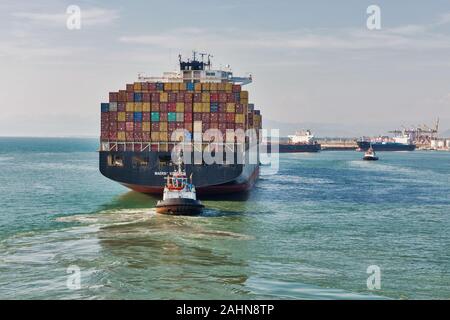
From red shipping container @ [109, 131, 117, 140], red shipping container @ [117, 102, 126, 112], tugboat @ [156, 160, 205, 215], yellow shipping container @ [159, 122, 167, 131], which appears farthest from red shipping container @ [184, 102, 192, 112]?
tugboat @ [156, 160, 205, 215]

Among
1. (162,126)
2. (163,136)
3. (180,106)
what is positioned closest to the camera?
(163,136)

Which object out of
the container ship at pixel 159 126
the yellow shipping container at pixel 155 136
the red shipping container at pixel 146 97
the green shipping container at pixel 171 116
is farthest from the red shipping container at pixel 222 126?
the red shipping container at pixel 146 97

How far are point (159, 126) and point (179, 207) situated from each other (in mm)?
13696

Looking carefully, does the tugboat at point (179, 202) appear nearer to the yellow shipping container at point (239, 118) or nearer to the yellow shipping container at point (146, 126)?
the yellow shipping container at point (146, 126)

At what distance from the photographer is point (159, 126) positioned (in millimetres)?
51781

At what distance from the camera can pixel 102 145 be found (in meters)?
52.0

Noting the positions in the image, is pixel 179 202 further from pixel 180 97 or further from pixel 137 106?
pixel 137 106

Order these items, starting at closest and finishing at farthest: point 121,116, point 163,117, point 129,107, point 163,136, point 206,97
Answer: point 163,136
point 163,117
point 206,97
point 129,107
point 121,116

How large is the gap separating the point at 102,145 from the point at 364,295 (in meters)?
35.8

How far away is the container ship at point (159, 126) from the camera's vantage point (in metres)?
49.9

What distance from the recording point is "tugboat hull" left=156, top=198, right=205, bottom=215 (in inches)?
1581

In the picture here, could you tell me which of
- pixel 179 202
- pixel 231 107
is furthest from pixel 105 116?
pixel 179 202

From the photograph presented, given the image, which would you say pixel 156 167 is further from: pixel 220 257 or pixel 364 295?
pixel 364 295
